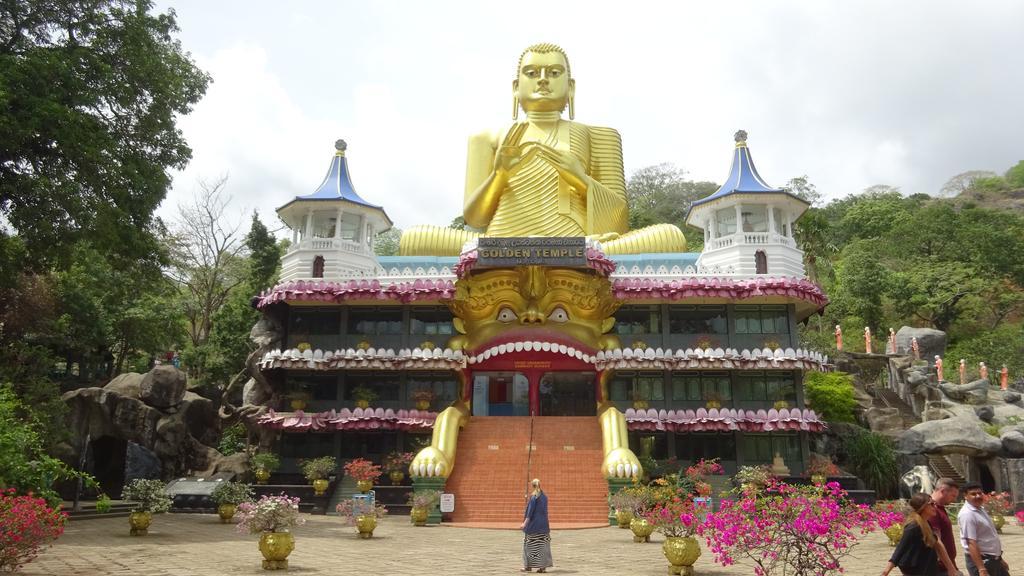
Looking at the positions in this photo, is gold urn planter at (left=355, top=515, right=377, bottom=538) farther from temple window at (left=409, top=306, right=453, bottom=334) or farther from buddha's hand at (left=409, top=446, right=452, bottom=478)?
temple window at (left=409, top=306, right=453, bottom=334)

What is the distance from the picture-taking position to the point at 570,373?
26.6 meters

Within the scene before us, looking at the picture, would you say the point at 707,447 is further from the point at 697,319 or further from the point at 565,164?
the point at 565,164

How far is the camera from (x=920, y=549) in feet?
22.3

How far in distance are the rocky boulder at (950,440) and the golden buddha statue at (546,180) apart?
34.6ft

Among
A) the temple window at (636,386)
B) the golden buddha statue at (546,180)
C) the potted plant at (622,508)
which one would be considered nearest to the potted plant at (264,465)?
the golden buddha statue at (546,180)

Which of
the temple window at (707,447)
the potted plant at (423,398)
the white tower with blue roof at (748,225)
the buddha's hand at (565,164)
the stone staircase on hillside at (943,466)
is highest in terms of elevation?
the buddha's hand at (565,164)

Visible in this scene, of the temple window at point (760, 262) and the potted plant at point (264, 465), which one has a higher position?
the temple window at point (760, 262)

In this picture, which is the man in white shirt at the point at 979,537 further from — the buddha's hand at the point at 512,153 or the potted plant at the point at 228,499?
the buddha's hand at the point at 512,153

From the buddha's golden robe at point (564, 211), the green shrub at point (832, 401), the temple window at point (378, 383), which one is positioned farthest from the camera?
the buddha's golden robe at point (564, 211)

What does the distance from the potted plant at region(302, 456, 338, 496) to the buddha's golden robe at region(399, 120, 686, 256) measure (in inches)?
395

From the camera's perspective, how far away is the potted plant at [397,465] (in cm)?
2188

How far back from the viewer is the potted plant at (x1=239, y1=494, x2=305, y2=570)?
10.8 metres

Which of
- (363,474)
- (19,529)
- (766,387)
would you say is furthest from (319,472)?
(766,387)

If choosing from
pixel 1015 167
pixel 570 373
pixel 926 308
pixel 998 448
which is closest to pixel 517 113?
pixel 570 373
